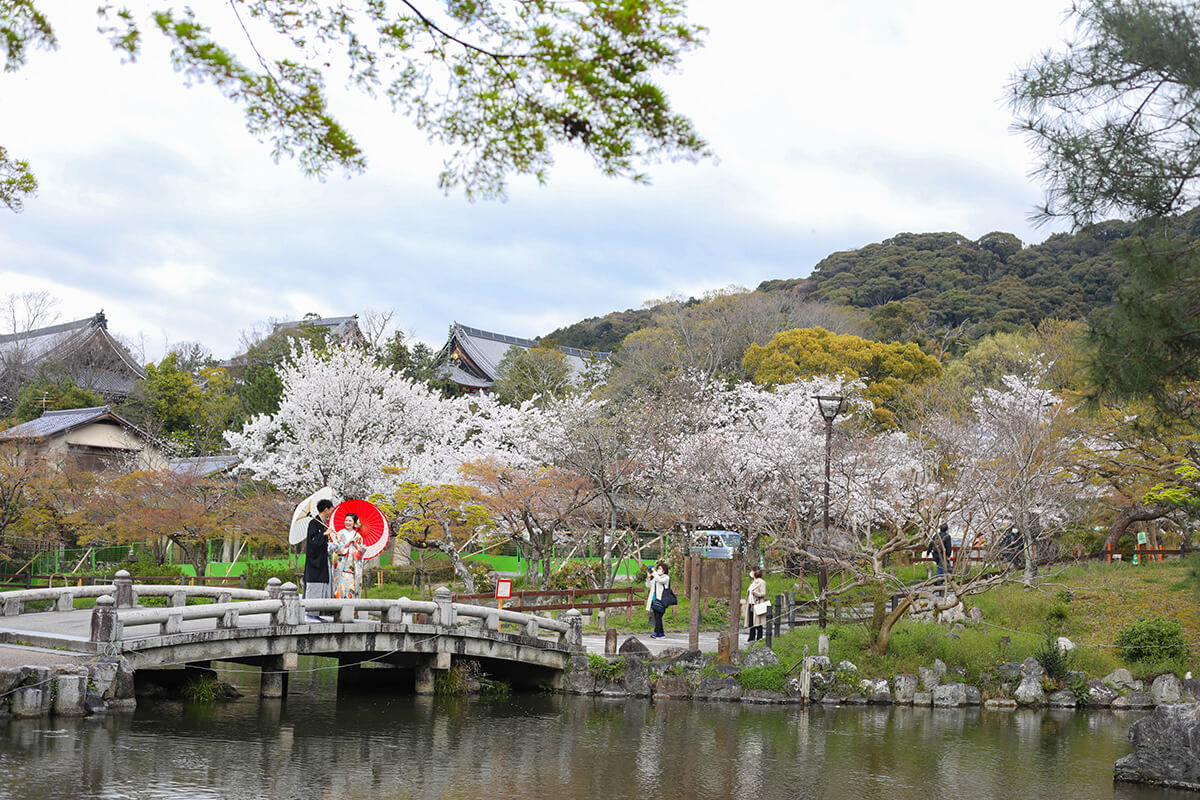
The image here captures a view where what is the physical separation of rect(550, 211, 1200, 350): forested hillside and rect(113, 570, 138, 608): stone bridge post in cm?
3219

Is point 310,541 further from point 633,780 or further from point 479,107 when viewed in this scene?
point 479,107

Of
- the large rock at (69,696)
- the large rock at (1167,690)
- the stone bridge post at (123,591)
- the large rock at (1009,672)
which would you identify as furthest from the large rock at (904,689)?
the stone bridge post at (123,591)

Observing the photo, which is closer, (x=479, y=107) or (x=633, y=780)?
(x=479, y=107)

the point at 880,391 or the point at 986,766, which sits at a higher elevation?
the point at 880,391

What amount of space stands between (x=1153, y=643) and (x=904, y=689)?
4933 millimetres

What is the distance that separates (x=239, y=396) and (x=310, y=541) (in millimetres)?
23648

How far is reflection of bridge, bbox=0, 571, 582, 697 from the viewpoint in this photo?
13852mm

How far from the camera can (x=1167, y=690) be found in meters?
17.5

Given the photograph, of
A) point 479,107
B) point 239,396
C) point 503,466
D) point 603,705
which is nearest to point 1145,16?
point 479,107

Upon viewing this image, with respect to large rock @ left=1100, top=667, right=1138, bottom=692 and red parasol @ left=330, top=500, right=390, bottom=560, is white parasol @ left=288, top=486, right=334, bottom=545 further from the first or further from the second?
large rock @ left=1100, top=667, right=1138, bottom=692

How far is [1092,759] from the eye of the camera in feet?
44.4

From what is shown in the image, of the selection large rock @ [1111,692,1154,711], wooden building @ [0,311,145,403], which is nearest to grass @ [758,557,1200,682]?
large rock @ [1111,692,1154,711]

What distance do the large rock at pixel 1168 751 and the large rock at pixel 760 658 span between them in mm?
5709

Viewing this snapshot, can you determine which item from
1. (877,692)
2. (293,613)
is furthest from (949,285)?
(293,613)
